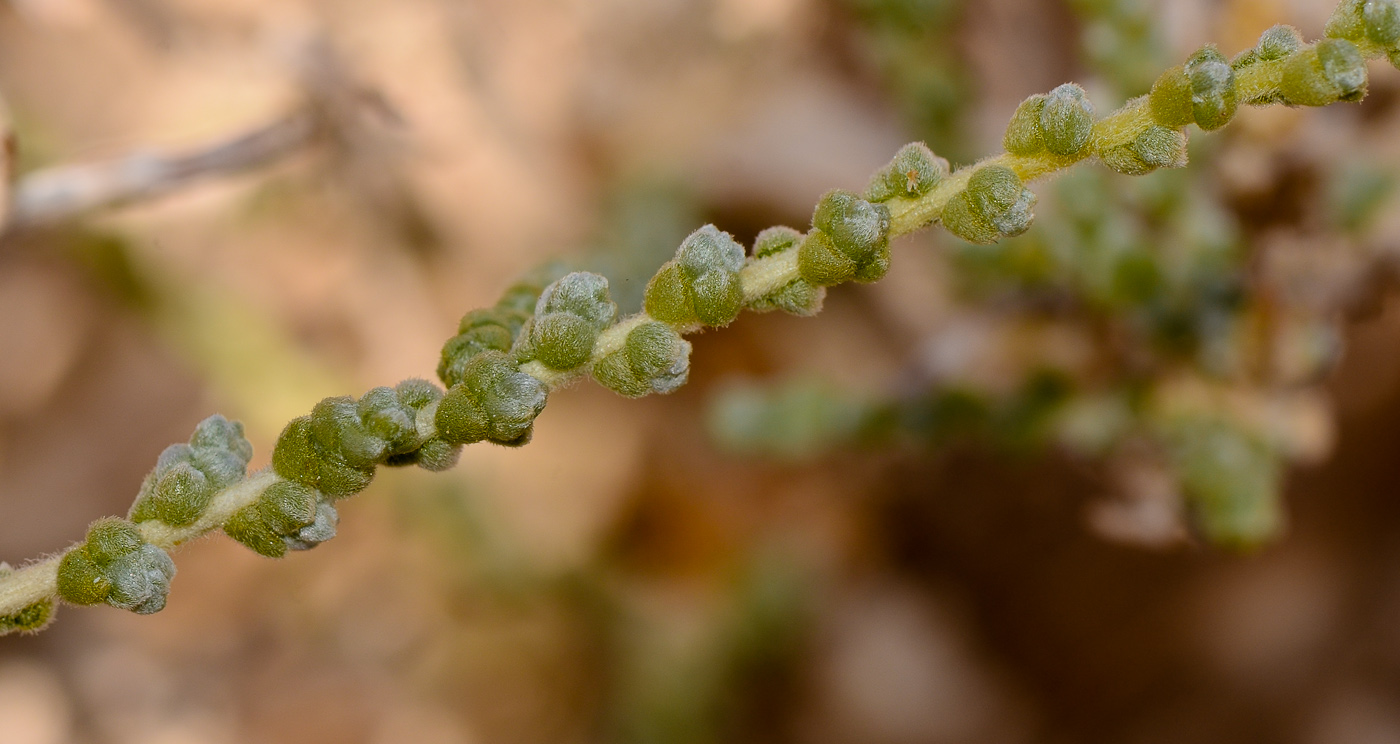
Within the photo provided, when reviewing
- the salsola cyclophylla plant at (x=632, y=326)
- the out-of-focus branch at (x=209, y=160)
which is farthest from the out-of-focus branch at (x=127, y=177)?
the salsola cyclophylla plant at (x=632, y=326)

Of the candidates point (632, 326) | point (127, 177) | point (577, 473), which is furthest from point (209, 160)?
point (577, 473)

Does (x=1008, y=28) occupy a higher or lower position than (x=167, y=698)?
higher

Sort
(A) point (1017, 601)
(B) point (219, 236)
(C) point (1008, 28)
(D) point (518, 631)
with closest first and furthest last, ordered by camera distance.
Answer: (C) point (1008, 28) → (B) point (219, 236) → (D) point (518, 631) → (A) point (1017, 601)

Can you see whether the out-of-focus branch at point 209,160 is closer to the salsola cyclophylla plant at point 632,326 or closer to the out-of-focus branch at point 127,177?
the out-of-focus branch at point 127,177

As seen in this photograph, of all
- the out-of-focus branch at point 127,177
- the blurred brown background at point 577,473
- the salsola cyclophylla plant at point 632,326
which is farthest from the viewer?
the blurred brown background at point 577,473

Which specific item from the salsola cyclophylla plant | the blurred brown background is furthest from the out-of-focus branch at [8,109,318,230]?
the salsola cyclophylla plant

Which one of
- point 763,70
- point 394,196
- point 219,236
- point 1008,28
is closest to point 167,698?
point 219,236

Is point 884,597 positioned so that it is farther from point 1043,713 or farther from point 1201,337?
point 1201,337
